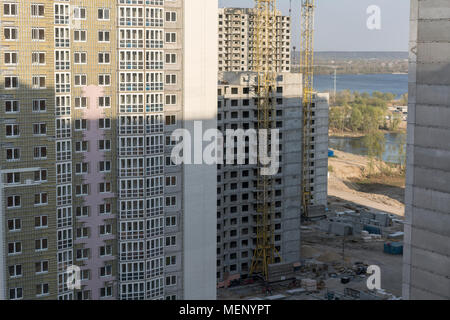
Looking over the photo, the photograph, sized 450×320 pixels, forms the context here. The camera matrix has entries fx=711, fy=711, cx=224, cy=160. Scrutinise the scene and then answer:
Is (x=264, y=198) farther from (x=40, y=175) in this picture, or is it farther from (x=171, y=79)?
(x=40, y=175)

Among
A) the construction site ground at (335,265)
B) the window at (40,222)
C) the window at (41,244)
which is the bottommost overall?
the construction site ground at (335,265)

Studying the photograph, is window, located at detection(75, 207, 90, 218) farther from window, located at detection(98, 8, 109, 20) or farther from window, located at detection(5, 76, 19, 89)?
window, located at detection(98, 8, 109, 20)

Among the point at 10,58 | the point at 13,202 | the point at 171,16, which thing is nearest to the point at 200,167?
the point at 171,16

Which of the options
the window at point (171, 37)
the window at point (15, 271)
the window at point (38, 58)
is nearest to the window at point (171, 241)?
the window at point (15, 271)

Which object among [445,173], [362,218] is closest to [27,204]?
[445,173]

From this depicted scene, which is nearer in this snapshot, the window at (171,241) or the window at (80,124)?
the window at (80,124)

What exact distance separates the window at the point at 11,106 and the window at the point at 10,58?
2.20 meters

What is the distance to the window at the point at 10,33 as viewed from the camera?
3991cm

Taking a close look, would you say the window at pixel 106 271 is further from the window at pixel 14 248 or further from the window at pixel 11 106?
the window at pixel 11 106

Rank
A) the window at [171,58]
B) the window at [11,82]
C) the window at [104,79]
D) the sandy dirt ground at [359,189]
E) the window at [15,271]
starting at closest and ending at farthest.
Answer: the window at [11,82]
the window at [15,271]
the window at [104,79]
the window at [171,58]
the sandy dirt ground at [359,189]

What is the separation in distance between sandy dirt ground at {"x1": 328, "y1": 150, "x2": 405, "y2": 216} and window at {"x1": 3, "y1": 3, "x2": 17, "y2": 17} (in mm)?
79071

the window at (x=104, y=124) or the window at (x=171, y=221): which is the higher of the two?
the window at (x=104, y=124)

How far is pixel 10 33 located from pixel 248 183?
36387mm

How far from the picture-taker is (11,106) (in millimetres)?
40500
